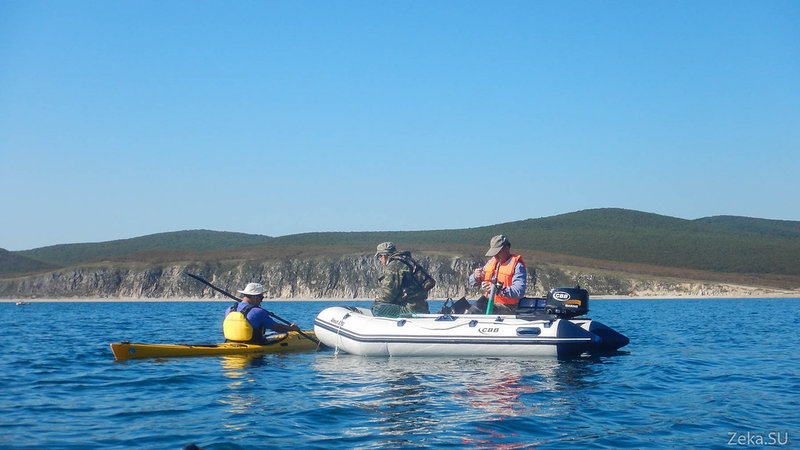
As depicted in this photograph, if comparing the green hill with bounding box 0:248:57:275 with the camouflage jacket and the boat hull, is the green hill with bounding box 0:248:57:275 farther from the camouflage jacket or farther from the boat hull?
the boat hull

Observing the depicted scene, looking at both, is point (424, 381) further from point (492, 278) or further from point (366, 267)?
point (366, 267)

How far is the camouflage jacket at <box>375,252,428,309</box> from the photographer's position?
599 inches

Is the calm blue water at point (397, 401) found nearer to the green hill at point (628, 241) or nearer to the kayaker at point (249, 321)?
the kayaker at point (249, 321)

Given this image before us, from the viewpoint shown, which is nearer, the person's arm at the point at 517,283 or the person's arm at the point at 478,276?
the person's arm at the point at 517,283

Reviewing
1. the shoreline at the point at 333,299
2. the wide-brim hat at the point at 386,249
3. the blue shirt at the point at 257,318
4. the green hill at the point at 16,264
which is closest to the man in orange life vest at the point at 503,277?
the wide-brim hat at the point at 386,249

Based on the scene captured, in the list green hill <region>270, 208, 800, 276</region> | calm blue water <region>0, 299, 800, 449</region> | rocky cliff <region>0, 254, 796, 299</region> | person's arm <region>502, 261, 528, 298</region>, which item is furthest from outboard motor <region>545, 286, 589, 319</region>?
green hill <region>270, 208, 800, 276</region>

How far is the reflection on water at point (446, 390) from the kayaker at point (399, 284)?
4.25ft

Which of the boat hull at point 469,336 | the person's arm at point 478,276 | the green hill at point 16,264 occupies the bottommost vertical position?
the boat hull at point 469,336

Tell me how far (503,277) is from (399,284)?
92.2 inches

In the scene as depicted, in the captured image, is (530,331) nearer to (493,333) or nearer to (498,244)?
(493,333)

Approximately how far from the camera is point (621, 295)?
77438 mm

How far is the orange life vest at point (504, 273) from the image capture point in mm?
14539

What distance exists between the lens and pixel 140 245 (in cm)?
16138

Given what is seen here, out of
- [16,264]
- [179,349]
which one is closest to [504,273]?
[179,349]
